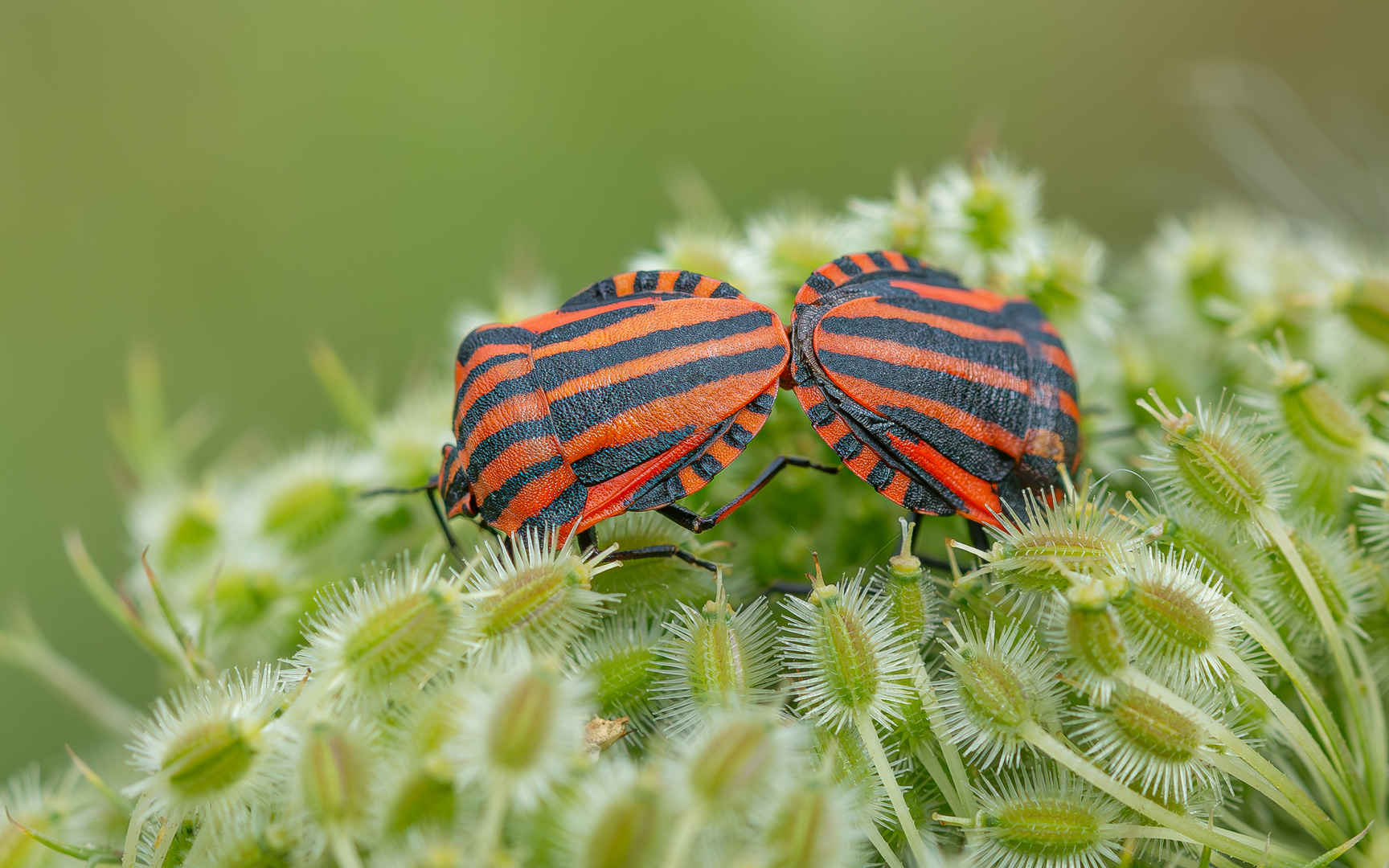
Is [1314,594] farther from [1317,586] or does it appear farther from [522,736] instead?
[522,736]

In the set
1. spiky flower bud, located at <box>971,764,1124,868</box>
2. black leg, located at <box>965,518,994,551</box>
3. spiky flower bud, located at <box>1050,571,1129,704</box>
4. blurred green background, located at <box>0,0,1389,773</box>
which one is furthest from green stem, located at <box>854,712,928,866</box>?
blurred green background, located at <box>0,0,1389,773</box>

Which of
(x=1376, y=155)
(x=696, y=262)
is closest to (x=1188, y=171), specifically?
(x=1376, y=155)

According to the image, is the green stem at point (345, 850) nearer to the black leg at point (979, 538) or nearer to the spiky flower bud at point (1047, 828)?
the spiky flower bud at point (1047, 828)

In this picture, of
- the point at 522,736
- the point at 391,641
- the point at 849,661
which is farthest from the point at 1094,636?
the point at 391,641

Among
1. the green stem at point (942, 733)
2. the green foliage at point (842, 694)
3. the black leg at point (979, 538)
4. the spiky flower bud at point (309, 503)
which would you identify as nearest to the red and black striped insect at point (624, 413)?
the green foliage at point (842, 694)

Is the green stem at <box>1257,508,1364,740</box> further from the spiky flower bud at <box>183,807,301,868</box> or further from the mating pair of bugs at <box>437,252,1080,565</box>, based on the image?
the spiky flower bud at <box>183,807,301,868</box>

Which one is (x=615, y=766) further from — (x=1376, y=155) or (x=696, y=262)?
(x=1376, y=155)
